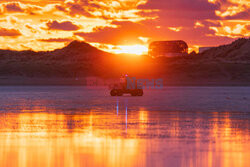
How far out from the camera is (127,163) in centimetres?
1202

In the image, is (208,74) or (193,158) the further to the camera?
(208,74)

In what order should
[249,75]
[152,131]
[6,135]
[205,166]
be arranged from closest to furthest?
[205,166] → [6,135] → [152,131] → [249,75]

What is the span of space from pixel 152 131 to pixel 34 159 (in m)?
7.19

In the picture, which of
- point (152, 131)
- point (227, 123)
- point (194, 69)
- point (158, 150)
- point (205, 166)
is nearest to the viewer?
point (205, 166)

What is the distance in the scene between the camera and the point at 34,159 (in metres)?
12.6

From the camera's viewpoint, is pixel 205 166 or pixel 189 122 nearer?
pixel 205 166

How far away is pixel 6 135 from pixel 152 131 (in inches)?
216

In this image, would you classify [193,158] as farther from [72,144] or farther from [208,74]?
[208,74]

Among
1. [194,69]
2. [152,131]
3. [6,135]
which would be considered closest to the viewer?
[6,135]

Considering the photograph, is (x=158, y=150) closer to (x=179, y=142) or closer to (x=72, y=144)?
(x=179, y=142)

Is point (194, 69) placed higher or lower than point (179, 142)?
higher

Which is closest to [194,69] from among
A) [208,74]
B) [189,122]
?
[208,74]

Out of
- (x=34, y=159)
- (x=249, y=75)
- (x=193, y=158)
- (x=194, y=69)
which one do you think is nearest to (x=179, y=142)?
(x=193, y=158)

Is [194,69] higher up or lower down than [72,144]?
higher up
